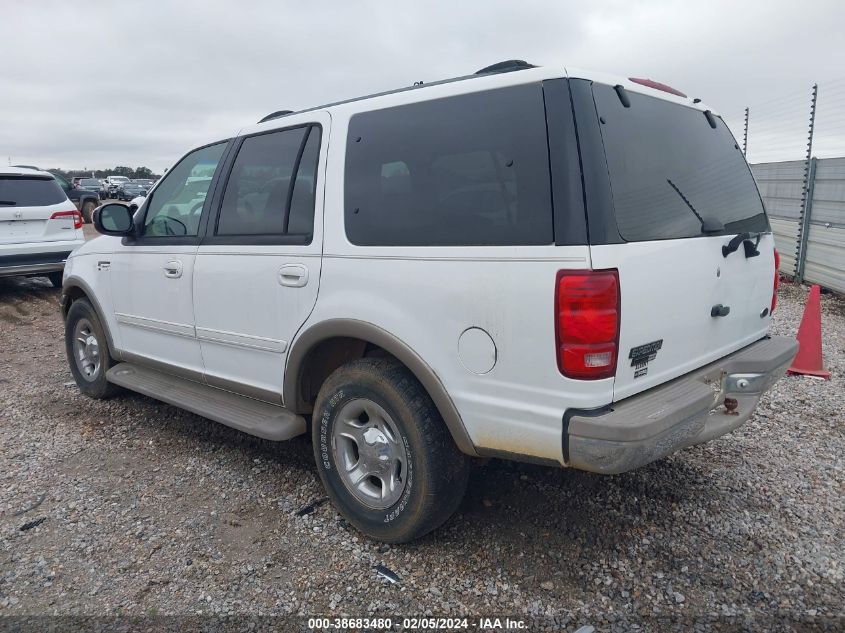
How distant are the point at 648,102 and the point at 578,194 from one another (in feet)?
2.72

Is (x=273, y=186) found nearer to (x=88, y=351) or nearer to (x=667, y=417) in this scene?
(x=667, y=417)

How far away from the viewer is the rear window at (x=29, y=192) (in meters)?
8.58

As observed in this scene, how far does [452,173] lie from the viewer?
259 cm

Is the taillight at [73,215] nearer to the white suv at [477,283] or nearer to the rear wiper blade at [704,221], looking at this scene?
the white suv at [477,283]

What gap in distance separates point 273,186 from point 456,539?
80.1 inches

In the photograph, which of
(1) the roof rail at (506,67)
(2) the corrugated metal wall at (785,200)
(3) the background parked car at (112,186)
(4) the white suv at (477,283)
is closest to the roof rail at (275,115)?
(4) the white suv at (477,283)

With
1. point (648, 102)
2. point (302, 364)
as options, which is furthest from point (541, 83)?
point (302, 364)

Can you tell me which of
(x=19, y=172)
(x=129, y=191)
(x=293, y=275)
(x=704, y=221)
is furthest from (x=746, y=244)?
(x=129, y=191)

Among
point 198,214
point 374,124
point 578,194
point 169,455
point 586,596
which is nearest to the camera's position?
point 578,194

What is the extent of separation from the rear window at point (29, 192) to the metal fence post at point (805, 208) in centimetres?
1054

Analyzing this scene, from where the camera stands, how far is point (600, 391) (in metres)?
2.28

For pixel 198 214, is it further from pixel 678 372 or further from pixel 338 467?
pixel 678 372

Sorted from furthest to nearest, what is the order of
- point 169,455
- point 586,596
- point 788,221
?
point 788,221, point 169,455, point 586,596

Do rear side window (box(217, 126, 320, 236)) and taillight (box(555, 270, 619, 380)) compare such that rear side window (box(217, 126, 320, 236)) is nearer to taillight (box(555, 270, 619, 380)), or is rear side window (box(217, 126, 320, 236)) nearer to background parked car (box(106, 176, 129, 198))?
taillight (box(555, 270, 619, 380))
